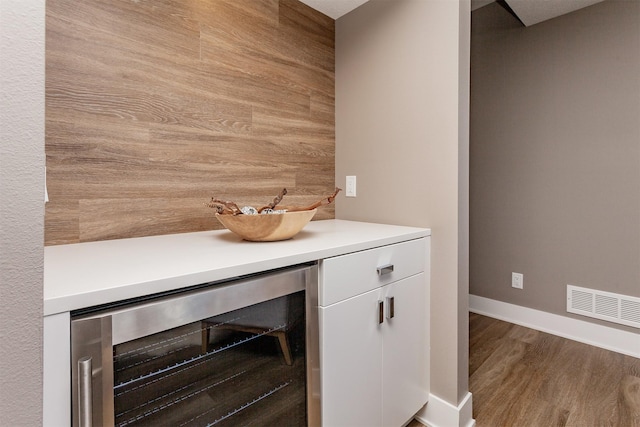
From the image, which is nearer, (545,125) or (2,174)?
(2,174)

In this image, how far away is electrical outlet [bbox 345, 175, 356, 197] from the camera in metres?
2.00

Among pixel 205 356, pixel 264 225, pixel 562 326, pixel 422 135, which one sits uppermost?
pixel 422 135

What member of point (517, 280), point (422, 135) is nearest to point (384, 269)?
point (422, 135)

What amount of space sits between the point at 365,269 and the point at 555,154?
2069mm

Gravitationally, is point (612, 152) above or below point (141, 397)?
above

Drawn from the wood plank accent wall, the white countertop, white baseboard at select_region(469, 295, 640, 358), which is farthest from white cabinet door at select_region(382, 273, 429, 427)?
white baseboard at select_region(469, 295, 640, 358)

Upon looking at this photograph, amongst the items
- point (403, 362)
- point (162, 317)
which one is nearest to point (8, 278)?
point (162, 317)

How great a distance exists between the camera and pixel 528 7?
7.68 feet

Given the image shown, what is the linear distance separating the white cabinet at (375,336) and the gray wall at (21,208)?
74 cm

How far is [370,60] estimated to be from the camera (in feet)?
6.14

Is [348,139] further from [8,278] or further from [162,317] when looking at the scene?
[8,278]

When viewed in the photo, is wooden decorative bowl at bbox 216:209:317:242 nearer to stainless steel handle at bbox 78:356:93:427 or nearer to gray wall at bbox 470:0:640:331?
stainless steel handle at bbox 78:356:93:427

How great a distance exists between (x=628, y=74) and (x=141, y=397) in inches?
119

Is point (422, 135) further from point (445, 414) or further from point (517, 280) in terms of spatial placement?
point (517, 280)
